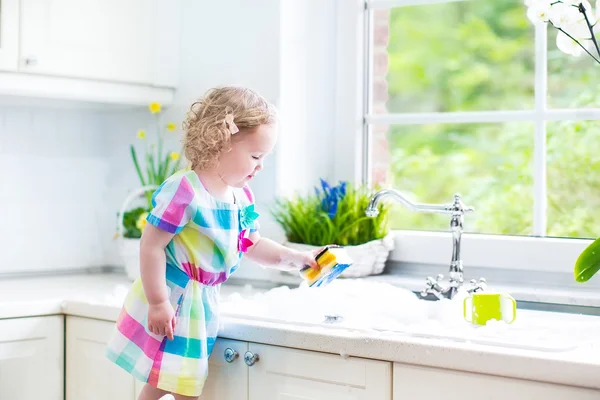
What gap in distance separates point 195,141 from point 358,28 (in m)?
0.99

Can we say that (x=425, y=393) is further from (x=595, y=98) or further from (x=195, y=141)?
(x=595, y=98)

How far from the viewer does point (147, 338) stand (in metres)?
1.65

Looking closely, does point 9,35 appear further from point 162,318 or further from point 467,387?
point 467,387

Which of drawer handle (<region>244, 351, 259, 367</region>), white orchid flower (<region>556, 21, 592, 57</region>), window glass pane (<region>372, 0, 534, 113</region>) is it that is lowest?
drawer handle (<region>244, 351, 259, 367</region>)

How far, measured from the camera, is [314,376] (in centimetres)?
159

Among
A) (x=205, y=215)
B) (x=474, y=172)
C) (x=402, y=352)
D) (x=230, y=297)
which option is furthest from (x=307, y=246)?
(x=474, y=172)

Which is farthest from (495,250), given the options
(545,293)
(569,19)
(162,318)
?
(162,318)

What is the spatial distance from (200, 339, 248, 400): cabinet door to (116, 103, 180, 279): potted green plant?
74 cm

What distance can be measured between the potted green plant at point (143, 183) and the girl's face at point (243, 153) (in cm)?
79

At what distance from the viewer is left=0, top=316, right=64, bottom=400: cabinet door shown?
1994 millimetres

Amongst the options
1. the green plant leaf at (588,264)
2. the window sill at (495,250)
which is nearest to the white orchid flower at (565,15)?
the green plant leaf at (588,264)

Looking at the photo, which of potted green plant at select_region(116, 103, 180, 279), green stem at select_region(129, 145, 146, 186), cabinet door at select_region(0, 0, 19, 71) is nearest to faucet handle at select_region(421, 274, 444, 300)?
potted green plant at select_region(116, 103, 180, 279)

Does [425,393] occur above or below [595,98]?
below

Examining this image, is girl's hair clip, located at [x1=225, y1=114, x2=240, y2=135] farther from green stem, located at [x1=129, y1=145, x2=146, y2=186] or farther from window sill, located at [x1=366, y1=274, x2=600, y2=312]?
green stem, located at [x1=129, y1=145, x2=146, y2=186]
